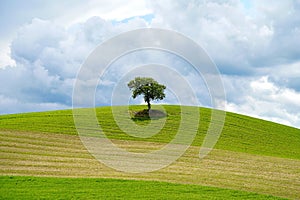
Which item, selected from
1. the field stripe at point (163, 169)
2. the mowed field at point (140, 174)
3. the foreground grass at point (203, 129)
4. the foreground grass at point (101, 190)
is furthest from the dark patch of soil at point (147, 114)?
the foreground grass at point (101, 190)

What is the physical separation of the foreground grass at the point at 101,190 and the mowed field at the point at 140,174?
69 millimetres

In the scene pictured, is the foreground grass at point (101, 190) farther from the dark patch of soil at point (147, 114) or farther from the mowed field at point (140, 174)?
the dark patch of soil at point (147, 114)

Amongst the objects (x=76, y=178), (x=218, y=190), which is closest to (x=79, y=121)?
(x=76, y=178)

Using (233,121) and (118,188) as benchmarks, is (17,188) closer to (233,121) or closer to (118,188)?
(118,188)

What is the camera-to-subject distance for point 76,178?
35156 millimetres

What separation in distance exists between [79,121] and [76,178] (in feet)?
110

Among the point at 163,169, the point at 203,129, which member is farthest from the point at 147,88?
the point at 163,169

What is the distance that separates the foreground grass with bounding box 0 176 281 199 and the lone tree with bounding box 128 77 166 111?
38.1 meters

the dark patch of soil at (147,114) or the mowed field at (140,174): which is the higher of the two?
the dark patch of soil at (147,114)

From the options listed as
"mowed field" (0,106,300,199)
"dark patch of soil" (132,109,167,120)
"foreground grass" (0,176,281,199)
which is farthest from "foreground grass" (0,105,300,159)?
"foreground grass" (0,176,281,199)

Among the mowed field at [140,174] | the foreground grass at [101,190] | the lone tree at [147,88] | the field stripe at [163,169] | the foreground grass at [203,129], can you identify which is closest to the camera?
the foreground grass at [101,190]

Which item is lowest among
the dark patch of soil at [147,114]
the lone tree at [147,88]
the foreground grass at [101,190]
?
the foreground grass at [101,190]

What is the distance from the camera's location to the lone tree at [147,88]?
72.6 metres

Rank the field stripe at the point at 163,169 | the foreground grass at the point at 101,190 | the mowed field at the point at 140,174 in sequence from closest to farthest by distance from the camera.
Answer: the foreground grass at the point at 101,190 < the mowed field at the point at 140,174 < the field stripe at the point at 163,169
